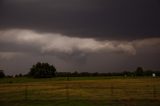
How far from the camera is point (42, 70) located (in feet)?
500

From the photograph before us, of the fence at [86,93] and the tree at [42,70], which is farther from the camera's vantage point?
the tree at [42,70]

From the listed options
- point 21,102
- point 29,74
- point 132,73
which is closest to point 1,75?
point 29,74

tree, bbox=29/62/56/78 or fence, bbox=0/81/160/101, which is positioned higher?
tree, bbox=29/62/56/78

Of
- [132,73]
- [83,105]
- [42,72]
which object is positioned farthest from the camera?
[132,73]

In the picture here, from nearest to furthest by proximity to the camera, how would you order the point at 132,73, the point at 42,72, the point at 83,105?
the point at 83,105 → the point at 42,72 → the point at 132,73

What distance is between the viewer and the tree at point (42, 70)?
150625mm

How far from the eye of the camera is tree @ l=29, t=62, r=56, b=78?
151 m

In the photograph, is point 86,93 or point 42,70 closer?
point 86,93

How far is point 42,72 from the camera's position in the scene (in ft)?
496

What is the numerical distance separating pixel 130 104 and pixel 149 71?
135661 mm

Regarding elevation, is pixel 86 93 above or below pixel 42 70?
below

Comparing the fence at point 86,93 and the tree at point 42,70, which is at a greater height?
the tree at point 42,70

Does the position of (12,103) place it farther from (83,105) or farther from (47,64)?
(47,64)

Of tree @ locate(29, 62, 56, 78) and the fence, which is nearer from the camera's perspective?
the fence
